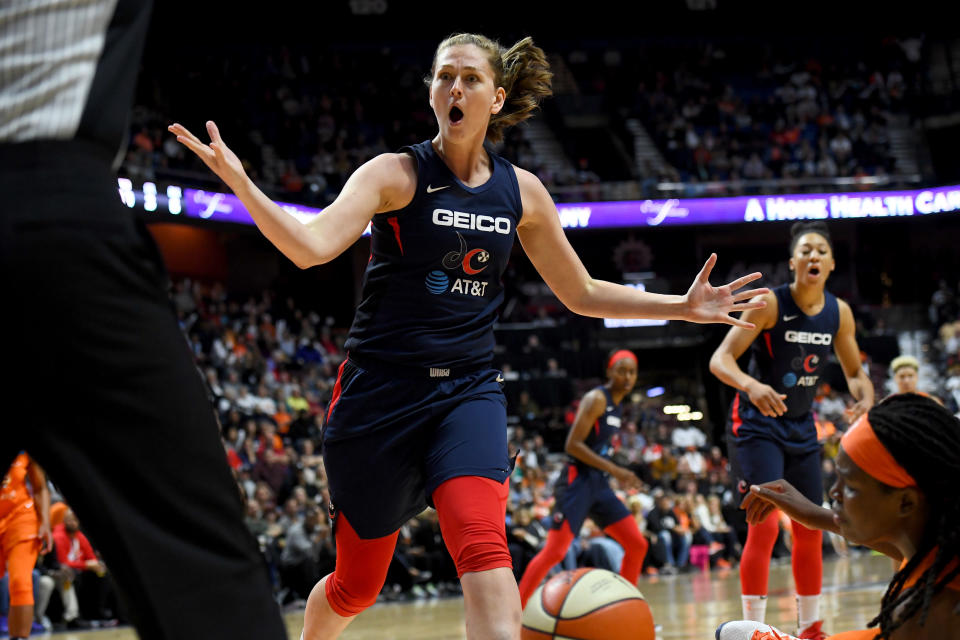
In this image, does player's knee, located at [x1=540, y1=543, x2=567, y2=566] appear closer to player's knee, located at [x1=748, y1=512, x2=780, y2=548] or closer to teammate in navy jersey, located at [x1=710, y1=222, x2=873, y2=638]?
teammate in navy jersey, located at [x1=710, y1=222, x2=873, y2=638]

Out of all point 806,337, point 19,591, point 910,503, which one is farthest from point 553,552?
point 910,503

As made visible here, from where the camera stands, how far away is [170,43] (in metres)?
25.5

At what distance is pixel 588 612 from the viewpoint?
5.38m

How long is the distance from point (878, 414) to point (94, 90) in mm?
1973

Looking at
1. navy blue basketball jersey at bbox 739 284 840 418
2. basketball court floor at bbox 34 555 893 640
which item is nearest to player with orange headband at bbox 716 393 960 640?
navy blue basketball jersey at bbox 739 284 840 418

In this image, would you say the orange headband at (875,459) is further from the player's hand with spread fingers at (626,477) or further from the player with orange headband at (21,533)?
the player with orange headband at (21,533)

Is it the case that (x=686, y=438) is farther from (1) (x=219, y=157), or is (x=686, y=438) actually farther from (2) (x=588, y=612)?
(1) (x=219, y=157)

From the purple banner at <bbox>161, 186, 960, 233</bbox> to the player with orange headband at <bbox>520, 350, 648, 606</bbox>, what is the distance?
49.2 feet

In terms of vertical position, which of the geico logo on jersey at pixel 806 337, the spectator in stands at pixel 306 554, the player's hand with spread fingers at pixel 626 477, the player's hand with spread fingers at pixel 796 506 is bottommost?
the spectator in stands at pixel 306 554

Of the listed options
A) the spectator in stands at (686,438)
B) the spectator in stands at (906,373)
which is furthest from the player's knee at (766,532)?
the spectator in stands at (686,438)

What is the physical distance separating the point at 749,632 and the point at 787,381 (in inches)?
126

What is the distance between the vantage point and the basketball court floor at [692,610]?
775cm

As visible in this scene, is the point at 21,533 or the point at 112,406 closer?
the point at 112,406

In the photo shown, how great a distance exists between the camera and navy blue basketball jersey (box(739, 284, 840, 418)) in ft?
20.6
